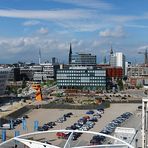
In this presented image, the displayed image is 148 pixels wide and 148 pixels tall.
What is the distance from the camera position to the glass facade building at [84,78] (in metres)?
47.4

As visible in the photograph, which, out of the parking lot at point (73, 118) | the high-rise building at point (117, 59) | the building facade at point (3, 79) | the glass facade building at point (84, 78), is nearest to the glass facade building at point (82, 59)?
the high-rise building at point (117, 59)

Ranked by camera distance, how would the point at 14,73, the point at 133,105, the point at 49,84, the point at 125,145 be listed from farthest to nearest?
the point at 14,73, the point at 49,84, the point at 133,105, the point at 125,145

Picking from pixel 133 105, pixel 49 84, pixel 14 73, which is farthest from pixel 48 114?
pixel 14 73

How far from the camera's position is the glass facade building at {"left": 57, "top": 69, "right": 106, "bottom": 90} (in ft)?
156

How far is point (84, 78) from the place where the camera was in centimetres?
4775

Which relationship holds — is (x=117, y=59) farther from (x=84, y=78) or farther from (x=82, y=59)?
(x=84, y=78)

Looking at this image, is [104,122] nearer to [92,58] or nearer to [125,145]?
[125,145]

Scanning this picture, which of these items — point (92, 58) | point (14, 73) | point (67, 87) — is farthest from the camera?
point (92, 58)

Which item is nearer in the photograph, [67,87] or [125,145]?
[125,145]

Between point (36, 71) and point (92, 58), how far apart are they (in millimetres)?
11386

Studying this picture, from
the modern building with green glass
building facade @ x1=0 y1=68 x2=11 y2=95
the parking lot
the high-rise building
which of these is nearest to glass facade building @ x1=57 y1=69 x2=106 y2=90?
the modern building with green glass

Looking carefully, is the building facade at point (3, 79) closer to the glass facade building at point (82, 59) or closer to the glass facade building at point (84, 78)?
the glass facade building at point (84, 78)

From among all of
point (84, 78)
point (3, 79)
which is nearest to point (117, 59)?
point (84, 78)

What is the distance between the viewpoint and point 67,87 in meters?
48.6
